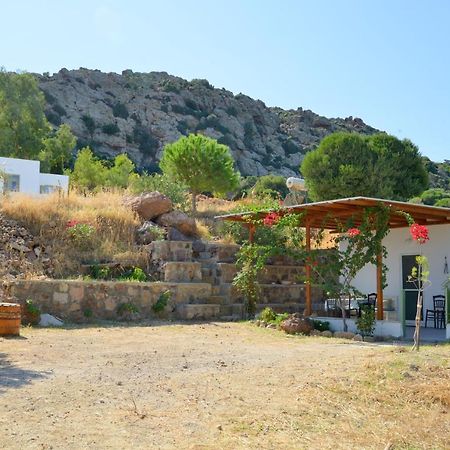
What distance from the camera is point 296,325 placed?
436 inches

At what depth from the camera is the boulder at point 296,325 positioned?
36.2 ft

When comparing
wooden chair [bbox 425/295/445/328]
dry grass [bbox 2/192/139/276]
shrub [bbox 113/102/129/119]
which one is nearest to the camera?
wooden chair [bbox 425/295/445/328]

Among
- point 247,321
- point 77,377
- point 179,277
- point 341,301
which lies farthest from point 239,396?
point 179,277

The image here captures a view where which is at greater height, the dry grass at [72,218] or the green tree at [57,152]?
the green tree at [57,152]

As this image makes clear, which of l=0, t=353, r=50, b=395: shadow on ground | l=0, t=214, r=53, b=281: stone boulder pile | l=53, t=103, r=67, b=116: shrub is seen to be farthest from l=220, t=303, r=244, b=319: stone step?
l=53, t=103, r=67, b=116: shrub

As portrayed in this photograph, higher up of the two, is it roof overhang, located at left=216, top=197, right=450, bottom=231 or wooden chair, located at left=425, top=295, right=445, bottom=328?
roof overhang, located at left=216, top=197, right=450, bottom=231

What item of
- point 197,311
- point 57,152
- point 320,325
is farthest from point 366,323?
point 57,152

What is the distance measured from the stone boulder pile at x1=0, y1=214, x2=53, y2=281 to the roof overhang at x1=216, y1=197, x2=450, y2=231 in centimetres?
416

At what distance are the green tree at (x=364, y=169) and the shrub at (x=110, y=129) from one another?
27.3 m

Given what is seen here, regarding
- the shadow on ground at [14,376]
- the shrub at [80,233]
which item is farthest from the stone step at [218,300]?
the shadow on ground at [14,376]

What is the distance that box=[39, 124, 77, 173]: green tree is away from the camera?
122ft

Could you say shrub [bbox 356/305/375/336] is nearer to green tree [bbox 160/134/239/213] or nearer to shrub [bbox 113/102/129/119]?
green tree [bbox 160/134/239/213]

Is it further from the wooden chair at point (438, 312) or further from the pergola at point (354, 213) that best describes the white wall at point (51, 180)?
the wooden chair at point (438, 312)

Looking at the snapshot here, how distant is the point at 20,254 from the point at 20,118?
80.7ft
